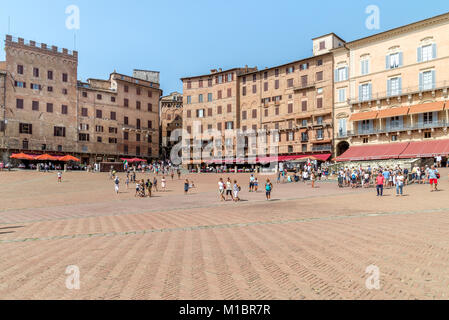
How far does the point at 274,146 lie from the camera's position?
54.8m

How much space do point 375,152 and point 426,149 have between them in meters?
5.84

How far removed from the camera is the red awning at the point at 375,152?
40.6m

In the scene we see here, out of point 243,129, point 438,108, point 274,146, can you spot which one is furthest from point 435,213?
point 243,129

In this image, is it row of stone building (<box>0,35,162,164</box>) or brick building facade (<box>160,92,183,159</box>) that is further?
brick building facade (<box>160,92,183,159</box>)

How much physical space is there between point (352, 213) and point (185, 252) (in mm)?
8382

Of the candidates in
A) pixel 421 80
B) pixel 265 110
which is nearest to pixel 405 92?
pixel 421 80

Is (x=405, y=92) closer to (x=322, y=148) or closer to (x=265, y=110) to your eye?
(x=322, y=148)

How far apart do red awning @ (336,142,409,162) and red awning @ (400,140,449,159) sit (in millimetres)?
786

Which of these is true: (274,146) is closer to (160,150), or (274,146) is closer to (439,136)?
(439,136)

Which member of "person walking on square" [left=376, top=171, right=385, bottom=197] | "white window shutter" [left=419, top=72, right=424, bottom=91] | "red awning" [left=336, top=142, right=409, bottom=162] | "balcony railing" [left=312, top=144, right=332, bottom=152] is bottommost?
"person walking on square" [left=376, top=171, right=385, bottom=197]

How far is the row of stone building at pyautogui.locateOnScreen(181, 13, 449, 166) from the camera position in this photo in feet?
131

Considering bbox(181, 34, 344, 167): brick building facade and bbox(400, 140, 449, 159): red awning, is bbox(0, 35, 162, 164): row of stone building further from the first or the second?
bbox(400, 140, 449, 159): red awning

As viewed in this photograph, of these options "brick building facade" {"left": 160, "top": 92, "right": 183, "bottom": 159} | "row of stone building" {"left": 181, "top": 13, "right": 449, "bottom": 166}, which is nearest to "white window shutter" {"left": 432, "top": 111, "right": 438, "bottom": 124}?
"row of stone building" {"left": 181, "top": 13, "right": 449, "bottom": 166}

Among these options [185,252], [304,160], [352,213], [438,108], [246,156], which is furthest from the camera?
Answer: [246,156]
